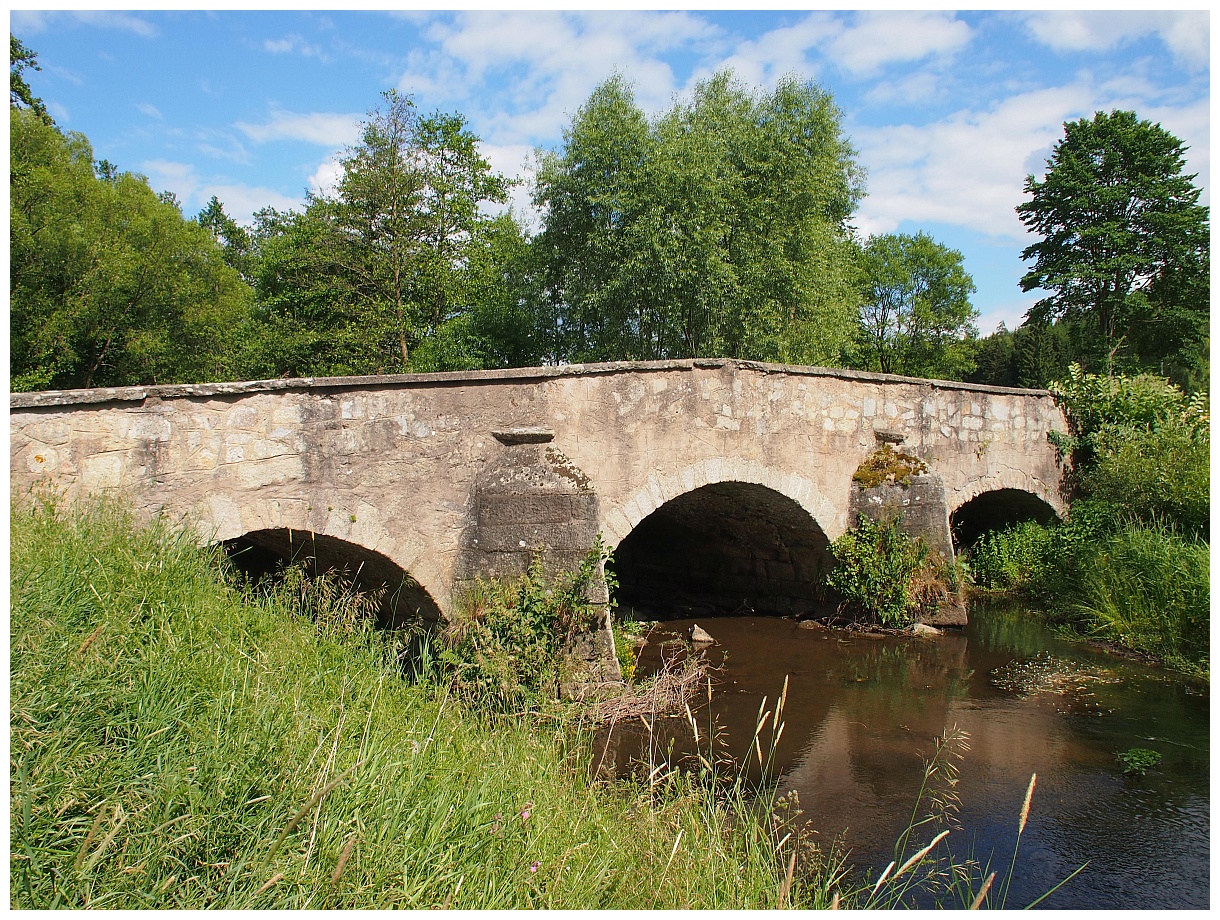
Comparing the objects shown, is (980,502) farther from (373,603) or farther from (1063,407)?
(373,603)

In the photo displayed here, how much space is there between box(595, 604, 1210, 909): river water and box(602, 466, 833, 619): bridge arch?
831mm

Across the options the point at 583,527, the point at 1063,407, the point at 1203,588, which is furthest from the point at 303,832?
the point at 1063,407

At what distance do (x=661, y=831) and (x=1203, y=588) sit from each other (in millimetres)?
6686

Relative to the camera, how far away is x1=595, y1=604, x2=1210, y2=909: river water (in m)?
4.22

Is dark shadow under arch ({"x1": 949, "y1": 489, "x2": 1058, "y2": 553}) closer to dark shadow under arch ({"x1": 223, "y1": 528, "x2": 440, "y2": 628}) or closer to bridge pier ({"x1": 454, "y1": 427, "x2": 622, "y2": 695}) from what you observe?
bridge pier ({"x1": 454, "y1": 427, "x2": 622, "y2": 695})

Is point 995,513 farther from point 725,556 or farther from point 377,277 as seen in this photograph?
point 377,277

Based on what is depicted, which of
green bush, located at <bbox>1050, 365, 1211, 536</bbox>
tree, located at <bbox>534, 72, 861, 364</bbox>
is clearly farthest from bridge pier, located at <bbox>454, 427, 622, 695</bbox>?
tree, located at <bbox>534, 72, 861, 364</bbox>

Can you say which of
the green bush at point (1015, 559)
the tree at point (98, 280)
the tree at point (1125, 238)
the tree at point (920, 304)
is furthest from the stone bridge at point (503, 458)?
the tree at point (920, 304)

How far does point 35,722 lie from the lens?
238 centimetres

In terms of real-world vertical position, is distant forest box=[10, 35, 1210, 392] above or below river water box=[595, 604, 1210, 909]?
above

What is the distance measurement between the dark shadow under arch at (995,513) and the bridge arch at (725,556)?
2308 mm

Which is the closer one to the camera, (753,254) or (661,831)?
(661,831)

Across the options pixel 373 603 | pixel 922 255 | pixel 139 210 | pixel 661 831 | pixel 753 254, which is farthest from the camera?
pixel 922 255

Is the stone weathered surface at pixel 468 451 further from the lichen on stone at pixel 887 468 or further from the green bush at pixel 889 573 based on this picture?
the green bush at pixel 889 573
